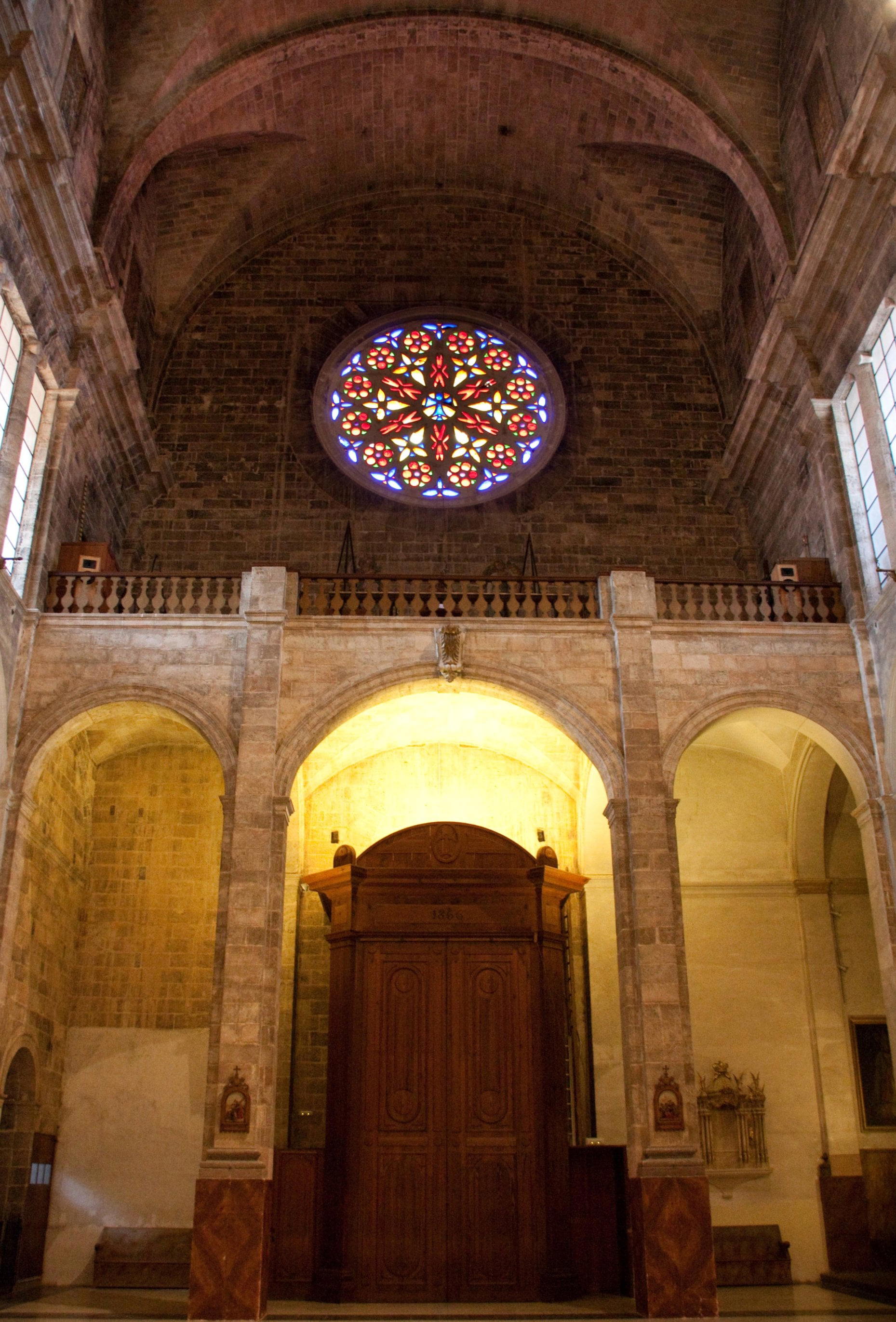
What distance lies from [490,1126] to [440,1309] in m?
1.82

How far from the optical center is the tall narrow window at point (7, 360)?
1208 cm

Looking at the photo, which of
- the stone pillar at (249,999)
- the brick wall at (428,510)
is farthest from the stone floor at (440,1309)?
the brick wall at (428,510)

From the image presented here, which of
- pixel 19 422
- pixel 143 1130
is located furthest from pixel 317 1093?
pixel 19 422

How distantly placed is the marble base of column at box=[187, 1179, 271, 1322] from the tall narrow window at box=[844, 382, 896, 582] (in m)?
8.55

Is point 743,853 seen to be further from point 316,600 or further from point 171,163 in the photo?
point 171,163

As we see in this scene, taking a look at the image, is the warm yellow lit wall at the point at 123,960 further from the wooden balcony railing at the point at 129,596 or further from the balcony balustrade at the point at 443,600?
the balcony balustrade at the point at 443,600

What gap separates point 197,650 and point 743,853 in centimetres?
700

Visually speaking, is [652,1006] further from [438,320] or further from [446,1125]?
[438,320]

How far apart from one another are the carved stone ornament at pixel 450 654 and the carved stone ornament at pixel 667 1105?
14.3 feet

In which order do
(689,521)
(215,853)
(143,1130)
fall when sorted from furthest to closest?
1. (689,521)
2. (215,853)
3. (143,1130)

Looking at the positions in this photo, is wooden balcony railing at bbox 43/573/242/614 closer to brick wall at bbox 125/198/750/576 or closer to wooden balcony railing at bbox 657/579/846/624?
brick wall at bbox 125/198/750/576

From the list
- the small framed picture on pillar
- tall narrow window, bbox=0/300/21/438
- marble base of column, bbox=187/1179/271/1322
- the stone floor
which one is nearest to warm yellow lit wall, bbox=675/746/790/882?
the small framed picture on pillar

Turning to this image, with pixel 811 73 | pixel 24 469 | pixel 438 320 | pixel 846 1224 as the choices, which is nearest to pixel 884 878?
pixel 846 1224

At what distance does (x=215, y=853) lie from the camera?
14.5 m
